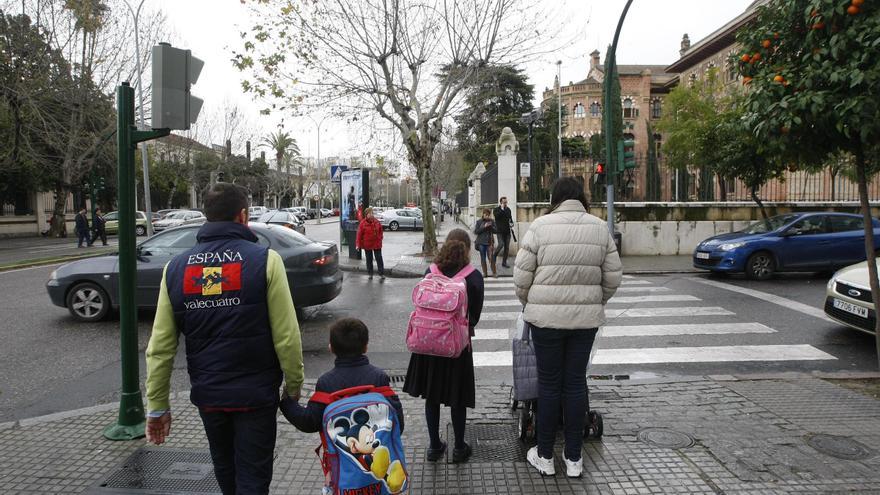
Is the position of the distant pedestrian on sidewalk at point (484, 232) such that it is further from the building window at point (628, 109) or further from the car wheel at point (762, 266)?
the building window at point (628, 109)

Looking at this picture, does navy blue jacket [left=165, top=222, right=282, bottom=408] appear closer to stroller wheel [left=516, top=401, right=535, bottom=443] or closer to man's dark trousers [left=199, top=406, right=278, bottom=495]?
man's dark trousers [left=199, top=406, right=278, bottom=495]

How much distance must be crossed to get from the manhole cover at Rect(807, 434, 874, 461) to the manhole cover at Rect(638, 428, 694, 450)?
2.64ft

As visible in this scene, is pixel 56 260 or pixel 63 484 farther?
pixel 56 260

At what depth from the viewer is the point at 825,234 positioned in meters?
12.7

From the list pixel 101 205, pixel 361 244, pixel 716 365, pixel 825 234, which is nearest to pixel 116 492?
pixel 716 365

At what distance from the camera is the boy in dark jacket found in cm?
266

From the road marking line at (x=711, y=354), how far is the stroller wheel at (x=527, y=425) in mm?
2589

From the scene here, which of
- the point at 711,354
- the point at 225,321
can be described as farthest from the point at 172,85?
the point at 711,354

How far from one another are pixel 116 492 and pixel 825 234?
45.0 feet

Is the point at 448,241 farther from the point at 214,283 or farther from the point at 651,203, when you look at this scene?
the point at 651,203

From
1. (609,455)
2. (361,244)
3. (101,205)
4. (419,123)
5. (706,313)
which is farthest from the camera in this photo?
(101,205)

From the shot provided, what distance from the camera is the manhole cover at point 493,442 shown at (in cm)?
395

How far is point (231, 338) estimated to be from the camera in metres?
2.60

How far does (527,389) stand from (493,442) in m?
0.47
